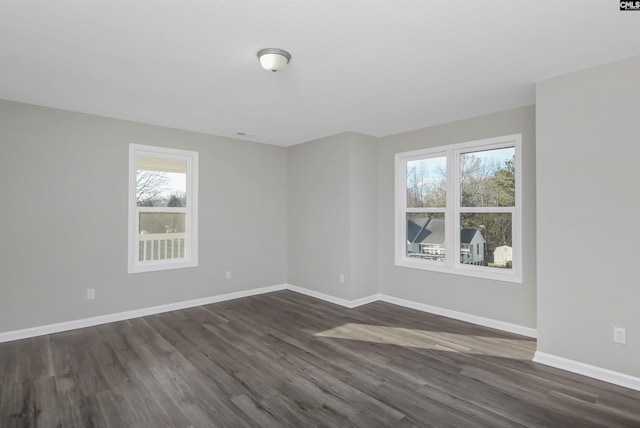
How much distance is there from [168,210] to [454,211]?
389cm

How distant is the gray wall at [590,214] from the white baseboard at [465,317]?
71 centimetres

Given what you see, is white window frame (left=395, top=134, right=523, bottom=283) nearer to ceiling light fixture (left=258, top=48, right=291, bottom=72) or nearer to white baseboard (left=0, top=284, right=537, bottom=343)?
white baseboard (left=0, top=284, right=537, bottom=343)

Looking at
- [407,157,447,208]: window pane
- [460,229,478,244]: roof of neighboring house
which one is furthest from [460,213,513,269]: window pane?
[407,157,447,208]: window pane

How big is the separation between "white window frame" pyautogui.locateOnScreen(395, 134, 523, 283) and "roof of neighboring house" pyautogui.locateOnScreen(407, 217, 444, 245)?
0.11 m

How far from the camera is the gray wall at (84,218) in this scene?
3.58 metres

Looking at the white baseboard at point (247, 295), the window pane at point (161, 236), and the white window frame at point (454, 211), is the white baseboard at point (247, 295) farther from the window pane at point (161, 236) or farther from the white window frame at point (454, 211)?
the window pane at point (161, 236)

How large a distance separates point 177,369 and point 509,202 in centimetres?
387

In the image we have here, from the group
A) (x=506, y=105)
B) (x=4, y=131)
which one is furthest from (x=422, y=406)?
(x=4, y=131)

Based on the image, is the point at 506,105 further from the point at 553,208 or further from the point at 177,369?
the point at 177,369

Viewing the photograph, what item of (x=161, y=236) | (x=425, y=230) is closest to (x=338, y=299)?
(x=425, y=230)

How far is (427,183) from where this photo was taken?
15.6 feet

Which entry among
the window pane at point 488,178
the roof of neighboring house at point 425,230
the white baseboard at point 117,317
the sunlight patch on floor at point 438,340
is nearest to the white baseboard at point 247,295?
the white baseboard at point 117,317

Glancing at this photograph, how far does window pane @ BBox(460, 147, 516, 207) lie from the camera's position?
3.92 metres

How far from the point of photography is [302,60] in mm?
2635
